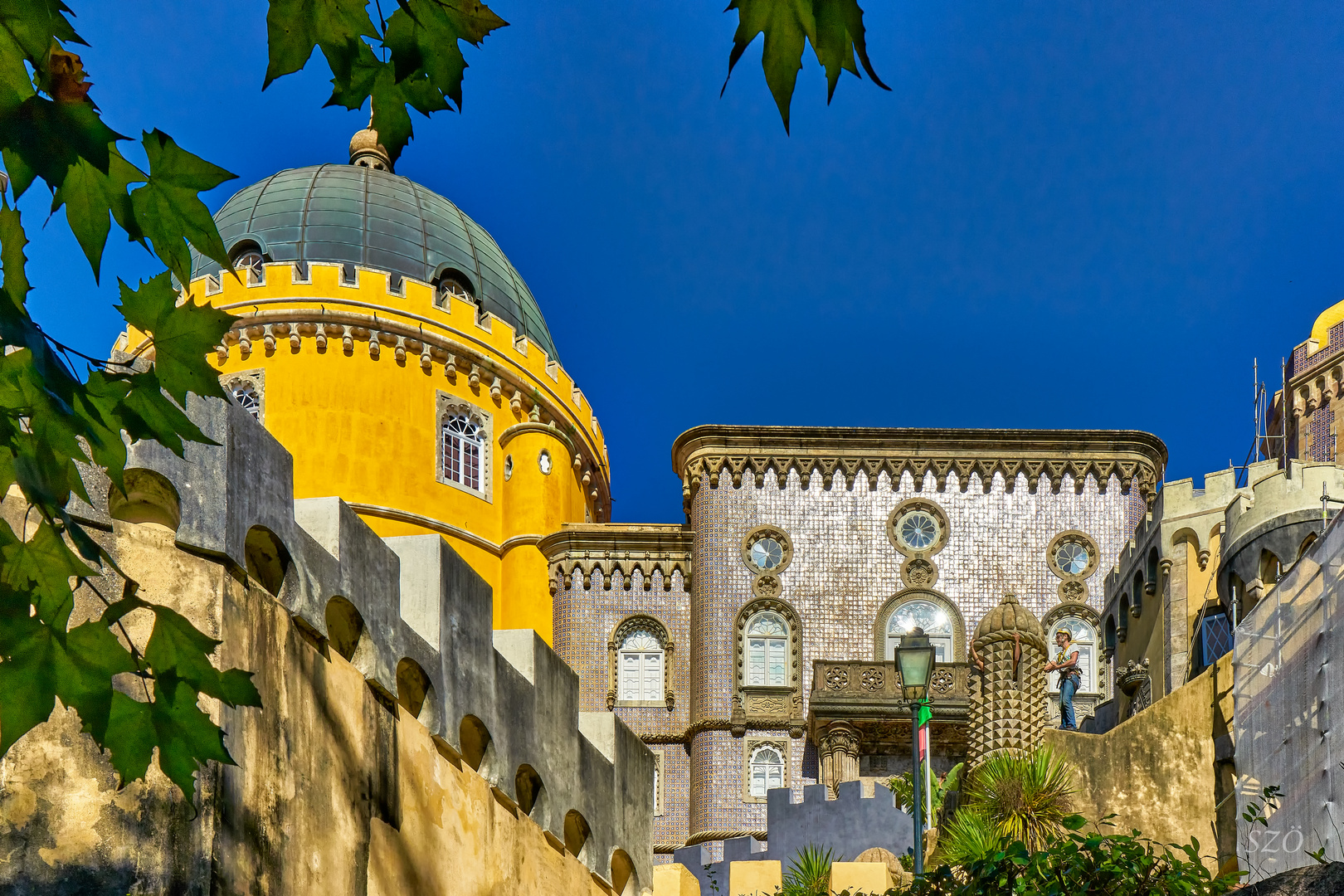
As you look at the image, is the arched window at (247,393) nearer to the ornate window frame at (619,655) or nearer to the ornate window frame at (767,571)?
the ornate window frame at (619,655)

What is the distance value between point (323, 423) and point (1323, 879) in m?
34.2

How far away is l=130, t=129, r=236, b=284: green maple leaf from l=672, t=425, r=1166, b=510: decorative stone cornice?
35.1 meters

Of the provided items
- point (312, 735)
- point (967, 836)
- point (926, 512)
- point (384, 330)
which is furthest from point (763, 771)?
point (312, 735)

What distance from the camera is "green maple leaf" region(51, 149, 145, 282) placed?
16.2 ft

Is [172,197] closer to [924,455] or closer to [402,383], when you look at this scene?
[924,455]

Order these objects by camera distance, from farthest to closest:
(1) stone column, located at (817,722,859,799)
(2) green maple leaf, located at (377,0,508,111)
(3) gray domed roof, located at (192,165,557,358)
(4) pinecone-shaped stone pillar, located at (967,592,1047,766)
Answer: (3) gray domed roof, located at (192,165,557,358) < (1) stone column, located at (817,722,859,799) < (4) pinecone-shaped stone pillar, located at (967,592,1047,766) < (2) green maple leaf, located at (377,0,508,111)

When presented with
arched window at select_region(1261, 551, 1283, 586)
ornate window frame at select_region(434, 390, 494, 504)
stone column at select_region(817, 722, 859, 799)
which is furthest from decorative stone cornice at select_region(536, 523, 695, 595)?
arched window at select_region(1261, 551, 1283, 586)

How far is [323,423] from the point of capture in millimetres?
41062

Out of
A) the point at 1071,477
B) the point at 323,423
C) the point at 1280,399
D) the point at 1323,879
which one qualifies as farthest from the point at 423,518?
the point at 1323,879

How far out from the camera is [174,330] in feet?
17.1

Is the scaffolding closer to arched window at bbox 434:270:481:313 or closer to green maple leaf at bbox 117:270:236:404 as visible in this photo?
green maple leaf at bbox 117:270:236:404

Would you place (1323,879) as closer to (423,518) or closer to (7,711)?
(7,711)

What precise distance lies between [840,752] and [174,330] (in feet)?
109

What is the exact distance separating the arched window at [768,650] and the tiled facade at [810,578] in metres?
0.32
